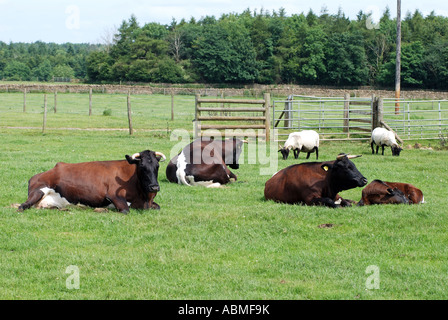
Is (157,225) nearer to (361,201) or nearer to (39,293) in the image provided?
(39,293)

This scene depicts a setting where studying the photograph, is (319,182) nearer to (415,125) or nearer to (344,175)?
(344,175)

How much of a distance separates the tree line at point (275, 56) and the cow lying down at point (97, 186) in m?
77.7

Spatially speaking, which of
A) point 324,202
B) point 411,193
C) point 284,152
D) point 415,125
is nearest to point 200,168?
point 324,202

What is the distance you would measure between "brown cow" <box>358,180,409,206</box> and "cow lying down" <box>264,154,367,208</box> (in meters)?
0.31

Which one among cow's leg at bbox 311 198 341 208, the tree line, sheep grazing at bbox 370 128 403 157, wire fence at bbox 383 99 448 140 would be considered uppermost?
the tree line

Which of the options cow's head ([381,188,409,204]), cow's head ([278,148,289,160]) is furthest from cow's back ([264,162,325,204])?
cow's head ([278,148,289,160])

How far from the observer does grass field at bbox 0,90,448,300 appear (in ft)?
18.4

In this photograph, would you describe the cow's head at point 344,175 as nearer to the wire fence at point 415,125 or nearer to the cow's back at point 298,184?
the cow's back at point 298,184

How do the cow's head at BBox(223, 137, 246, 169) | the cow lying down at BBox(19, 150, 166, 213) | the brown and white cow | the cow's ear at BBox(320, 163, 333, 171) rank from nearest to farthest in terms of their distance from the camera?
the cow lying down at BBox(19, 150, 166, 213), the cow's ear at BBox(320, 163, 333, 171), the brown and white cow, the cow's head at BBox(223, 137, 246, 169)

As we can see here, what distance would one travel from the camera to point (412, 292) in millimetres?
5535

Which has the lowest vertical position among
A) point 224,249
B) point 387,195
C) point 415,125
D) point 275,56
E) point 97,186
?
point 224,249

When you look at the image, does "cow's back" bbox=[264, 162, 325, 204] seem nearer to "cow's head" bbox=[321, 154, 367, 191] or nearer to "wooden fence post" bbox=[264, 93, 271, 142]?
"cow's head" bbox=[321, 154, 367, 191]

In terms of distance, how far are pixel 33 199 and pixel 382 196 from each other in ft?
18.5

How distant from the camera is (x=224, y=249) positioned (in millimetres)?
6938
